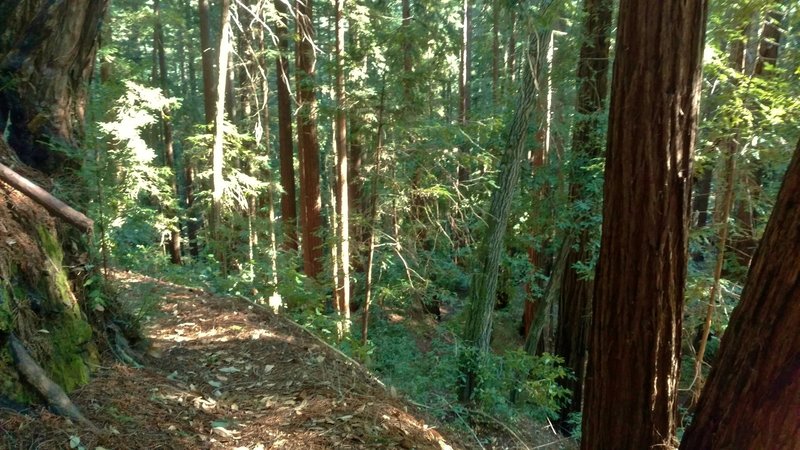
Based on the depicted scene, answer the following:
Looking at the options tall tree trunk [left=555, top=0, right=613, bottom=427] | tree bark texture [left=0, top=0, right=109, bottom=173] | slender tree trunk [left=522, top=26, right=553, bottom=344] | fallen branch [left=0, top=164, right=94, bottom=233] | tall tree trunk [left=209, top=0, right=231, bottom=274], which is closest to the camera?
fallen branch [left=0, top=164, right=94, bottom=233]

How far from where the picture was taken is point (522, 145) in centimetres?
809

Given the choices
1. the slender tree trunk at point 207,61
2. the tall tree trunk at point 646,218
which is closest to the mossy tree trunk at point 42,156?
the tall tree trunk at point 646,218

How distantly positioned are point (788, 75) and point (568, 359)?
6198mm

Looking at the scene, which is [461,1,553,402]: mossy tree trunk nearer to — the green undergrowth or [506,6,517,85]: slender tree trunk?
[506,6,517,85]: slender tree trunk

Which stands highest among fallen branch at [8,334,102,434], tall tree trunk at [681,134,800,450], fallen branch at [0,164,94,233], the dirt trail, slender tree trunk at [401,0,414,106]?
slender tree trunk at [401,0,414,106]

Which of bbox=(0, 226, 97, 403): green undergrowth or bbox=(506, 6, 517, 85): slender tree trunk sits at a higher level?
bbox=(506, 6, 517, 85): slender tree trunk

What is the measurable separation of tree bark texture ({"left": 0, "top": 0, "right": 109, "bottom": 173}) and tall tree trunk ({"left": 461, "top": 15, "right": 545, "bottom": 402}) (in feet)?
18.0

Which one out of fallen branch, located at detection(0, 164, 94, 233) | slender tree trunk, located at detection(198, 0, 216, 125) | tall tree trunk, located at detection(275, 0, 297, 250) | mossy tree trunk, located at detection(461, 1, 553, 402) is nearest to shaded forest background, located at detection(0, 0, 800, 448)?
mossy tree trunk, located at detection(461, 1, 553, 402)

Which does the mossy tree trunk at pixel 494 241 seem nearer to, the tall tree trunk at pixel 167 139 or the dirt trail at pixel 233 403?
the dirt trail at pixel 233 403

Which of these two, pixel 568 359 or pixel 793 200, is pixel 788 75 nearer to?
pixel 793 200

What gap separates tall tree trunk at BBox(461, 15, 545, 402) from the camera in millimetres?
7809

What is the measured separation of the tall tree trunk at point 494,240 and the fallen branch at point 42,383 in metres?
5.45

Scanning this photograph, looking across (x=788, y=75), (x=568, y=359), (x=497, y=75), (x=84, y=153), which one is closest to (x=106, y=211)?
(x=84, y=153)

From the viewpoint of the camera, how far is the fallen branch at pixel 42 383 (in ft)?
10.3
